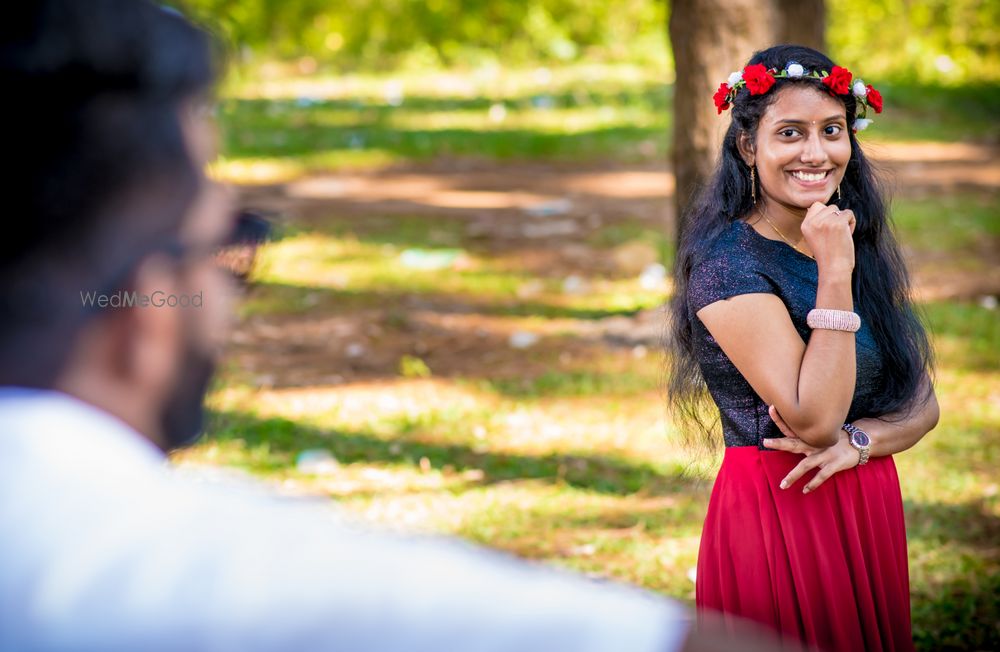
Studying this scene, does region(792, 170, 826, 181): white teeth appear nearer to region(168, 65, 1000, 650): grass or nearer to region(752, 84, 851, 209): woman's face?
region(752, 84, 851, 209): woman's face

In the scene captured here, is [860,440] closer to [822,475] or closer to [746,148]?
[822,475]

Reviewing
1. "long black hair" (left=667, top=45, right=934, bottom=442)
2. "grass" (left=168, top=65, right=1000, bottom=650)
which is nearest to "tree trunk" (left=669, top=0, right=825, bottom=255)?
"grass" (left=168, top=65, right=1000, bottom=650)

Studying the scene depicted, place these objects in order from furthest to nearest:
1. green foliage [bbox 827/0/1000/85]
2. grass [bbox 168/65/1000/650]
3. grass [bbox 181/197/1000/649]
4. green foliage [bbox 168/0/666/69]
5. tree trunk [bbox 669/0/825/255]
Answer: green foliage [bbox 168/0/666/69], green foliage [bbox 827/0/1000/85], tree trunk [bbox 669/0/825/255], grass [bbox 168/65/1000/650], grass [bbox 181/197/1000/649]

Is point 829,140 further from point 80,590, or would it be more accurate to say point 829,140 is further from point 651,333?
point 651,333

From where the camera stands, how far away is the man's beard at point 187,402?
770 mm

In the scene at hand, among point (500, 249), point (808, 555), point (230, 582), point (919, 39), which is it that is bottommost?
point (500, 249)

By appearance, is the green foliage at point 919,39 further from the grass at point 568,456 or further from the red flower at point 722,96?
the red flower at point 722,96

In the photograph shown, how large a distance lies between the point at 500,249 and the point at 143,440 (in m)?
7.34

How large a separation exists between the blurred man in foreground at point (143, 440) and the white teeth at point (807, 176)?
173 cm

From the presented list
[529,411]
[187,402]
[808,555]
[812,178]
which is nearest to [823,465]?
[808,555]

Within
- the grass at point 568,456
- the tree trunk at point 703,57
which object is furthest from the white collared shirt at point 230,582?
the tree trunk at point 703,57

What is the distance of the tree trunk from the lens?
5.22 m

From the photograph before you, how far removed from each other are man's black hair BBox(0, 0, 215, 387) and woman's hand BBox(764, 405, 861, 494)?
168 centimetres

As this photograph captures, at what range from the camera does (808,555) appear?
228cm
